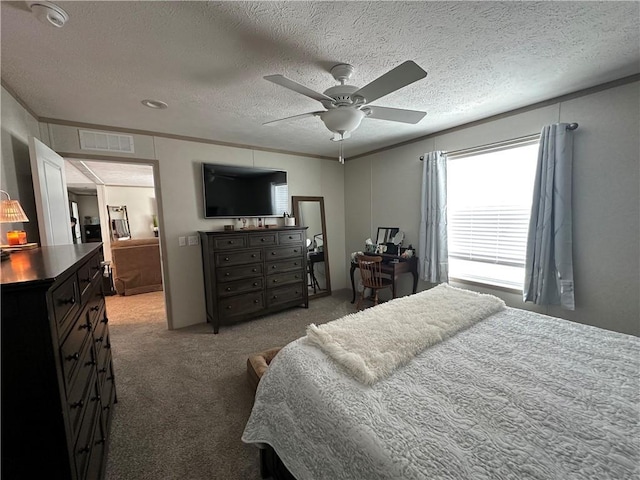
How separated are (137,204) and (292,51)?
25.5 ft

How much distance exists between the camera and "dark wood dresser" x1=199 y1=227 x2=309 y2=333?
3.19m

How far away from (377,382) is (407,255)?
2.76 m

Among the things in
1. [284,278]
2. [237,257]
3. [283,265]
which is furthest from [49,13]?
[284,278]

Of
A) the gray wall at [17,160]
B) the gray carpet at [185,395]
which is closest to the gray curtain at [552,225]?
the gray carpet at [185,395]

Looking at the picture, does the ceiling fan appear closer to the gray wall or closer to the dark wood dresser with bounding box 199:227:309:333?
the dark wood dresser with bounding box 199:227:309:333

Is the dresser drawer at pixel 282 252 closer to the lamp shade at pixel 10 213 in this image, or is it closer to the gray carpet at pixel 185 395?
the gray carpet at pixel 185 395

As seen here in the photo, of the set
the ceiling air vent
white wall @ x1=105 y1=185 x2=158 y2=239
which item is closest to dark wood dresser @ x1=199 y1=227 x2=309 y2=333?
the ceiling air vent

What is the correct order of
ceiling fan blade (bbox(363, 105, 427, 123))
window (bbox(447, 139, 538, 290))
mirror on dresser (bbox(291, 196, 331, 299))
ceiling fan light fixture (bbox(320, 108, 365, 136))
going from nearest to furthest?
ceiling fan light fixture (bbox(320, 108, 365, 136)) < ceiling fan blade (bbox(363, 105, 427, 123)) < window (bbox(447, 139, 538, 290)) < mirror on dresser (bbox(291, 196, 331, 299))

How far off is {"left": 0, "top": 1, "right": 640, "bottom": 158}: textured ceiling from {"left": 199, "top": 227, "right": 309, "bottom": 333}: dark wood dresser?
1480 mm

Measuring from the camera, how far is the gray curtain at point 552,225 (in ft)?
7.64

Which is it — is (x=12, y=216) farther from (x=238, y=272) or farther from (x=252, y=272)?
(x=252, y=272)

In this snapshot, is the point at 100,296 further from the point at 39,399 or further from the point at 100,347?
the point at 39,399

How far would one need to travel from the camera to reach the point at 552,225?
242cm

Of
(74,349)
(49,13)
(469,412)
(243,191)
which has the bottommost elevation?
(469,412)
